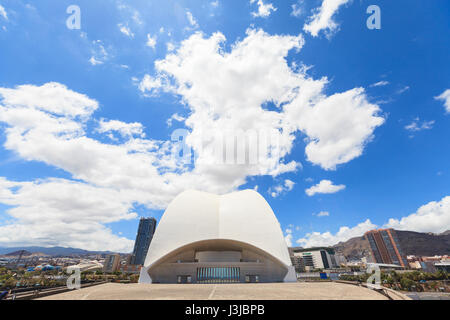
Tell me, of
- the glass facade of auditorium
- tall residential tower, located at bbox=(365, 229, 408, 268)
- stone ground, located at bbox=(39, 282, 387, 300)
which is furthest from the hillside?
stone ground, located at bbox=(39, 282, 387, 300)

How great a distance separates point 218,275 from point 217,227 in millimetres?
5807

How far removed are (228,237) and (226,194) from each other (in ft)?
34.2

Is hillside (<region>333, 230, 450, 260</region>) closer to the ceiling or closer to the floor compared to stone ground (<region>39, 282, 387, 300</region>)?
closer to the ceiling

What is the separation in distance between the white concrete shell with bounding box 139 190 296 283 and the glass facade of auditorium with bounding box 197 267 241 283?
347cm

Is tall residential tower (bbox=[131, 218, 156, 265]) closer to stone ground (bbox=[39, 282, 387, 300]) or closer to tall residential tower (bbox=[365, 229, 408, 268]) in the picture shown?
A: stone ground (bbox=[39, 282, 387, 300])

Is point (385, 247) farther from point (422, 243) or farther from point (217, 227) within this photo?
point (217, 227)

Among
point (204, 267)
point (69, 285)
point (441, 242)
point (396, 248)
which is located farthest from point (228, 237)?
point (441, 242)

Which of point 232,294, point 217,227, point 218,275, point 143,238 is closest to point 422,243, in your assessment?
point 217,227

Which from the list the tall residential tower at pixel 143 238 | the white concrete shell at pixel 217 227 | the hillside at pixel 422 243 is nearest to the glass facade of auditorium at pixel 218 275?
the white concrete shell at pixel 217 227

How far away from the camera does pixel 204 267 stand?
23.7 meters

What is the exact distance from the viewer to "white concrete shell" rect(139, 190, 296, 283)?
24.5 meters

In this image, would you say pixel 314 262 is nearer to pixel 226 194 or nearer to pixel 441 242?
pixel 226 194
